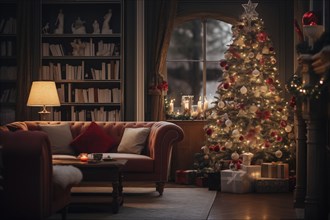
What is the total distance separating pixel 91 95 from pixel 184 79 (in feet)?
4.76

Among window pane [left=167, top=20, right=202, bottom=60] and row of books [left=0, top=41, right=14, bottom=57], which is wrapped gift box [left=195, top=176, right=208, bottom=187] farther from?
row of books [left=0, top=41, right=14, bottom=57]

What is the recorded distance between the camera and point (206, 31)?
10.6 metres

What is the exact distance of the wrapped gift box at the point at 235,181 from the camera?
8.74 m

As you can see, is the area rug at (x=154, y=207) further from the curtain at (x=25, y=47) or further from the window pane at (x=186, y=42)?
the window pane at (x=186, y=42)

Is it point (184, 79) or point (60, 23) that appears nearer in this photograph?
point (60, 23)

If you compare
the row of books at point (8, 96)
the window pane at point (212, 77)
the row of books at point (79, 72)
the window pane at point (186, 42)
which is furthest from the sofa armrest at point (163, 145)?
the row of books at point (8, 96)

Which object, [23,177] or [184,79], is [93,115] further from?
[23,177]

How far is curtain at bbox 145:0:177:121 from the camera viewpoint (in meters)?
10.3

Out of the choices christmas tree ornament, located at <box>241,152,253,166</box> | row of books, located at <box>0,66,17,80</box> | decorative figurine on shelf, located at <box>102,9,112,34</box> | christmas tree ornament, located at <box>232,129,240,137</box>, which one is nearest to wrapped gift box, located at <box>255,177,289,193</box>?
christmas tree ornament, located at <box>241,152,253,166</box>

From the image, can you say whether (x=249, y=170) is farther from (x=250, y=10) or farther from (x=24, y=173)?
(x=24, y=173)

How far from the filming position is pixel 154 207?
286 inches

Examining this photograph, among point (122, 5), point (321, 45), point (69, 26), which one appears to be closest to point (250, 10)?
point (122, 5)

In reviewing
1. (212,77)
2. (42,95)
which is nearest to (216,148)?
(212,77)

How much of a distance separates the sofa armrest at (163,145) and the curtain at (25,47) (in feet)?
8.55
